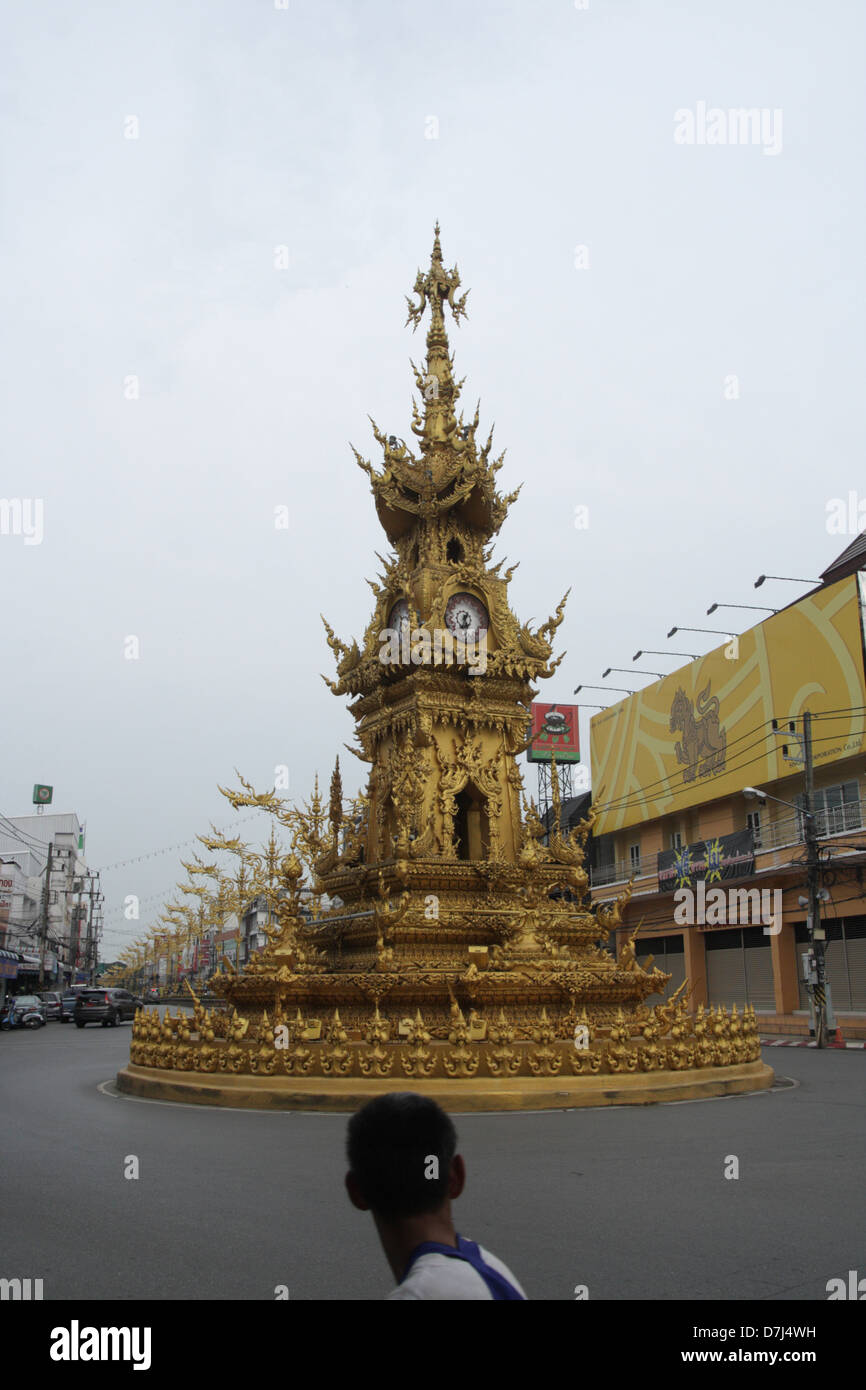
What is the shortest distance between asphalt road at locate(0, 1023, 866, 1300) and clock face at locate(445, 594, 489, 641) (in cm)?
891

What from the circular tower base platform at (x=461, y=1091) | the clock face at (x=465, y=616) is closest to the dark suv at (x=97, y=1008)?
the clock face at (x=465, y=616)

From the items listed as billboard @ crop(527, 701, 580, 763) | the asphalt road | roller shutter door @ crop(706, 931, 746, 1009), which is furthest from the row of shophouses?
the asphalt road

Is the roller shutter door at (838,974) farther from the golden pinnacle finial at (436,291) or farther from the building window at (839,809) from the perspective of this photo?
the golden pinnacle finial at (436,291)

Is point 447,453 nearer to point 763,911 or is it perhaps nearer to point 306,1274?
point 306,1274

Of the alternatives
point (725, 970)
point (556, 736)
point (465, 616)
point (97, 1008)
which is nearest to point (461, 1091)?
point (465, 616)

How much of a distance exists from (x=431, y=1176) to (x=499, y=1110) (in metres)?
9.68

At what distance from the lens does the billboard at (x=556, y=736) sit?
152 feet

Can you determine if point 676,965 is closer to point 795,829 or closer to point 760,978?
point 760,978

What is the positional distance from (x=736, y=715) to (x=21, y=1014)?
104 feet

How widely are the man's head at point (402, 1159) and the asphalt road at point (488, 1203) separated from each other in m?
2.95

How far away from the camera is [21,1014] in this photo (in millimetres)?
41719

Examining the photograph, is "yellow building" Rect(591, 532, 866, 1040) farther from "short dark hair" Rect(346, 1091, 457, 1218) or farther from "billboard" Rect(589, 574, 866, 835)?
"short dark hair" Rect(346, 1091, 457, 1218)
